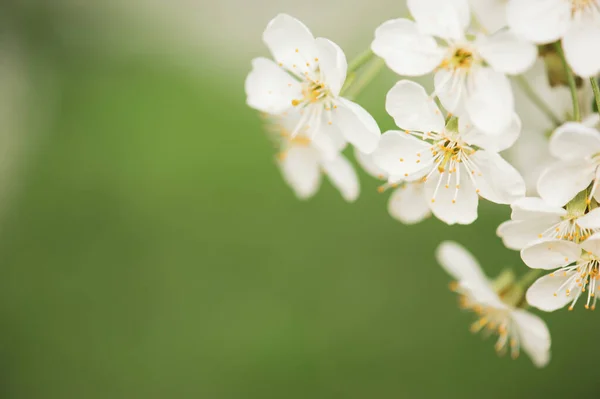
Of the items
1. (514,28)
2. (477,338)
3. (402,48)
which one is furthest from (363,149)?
(477,338)

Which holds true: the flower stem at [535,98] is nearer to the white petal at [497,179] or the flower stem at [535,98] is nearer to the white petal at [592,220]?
the white petal at [497,179]

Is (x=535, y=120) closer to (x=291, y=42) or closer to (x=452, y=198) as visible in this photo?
(x=452, y=198)

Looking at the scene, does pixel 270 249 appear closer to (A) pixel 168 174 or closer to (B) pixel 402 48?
(A) pixel 168 174

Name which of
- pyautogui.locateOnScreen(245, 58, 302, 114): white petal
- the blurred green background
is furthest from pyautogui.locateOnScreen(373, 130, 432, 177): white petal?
the blurred green background

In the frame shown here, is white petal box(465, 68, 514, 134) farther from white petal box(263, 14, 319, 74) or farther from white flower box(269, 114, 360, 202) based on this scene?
white flower box(269, 114, 360, 202)

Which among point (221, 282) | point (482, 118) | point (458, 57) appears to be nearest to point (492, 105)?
point (482, 118)

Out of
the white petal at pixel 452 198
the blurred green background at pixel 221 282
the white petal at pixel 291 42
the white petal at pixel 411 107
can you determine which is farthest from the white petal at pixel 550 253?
the blurred green background at pixel 221 282
